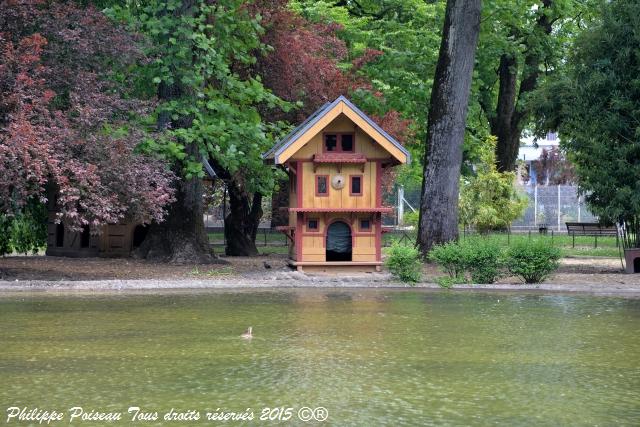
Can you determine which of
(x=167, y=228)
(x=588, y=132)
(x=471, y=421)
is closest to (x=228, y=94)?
(x=167, y=228)

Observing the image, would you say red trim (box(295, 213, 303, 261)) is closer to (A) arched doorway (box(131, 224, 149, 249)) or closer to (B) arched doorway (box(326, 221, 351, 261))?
(B) arched doorway (box(326, 221, 351, 261))

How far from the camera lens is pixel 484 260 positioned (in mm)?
25469

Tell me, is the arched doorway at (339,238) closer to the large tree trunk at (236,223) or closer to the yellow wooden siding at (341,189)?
the yellow wooden siding at (341,189)

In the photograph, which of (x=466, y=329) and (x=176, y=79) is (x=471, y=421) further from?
(x=176, y=79)

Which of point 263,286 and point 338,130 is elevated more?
point 338,130

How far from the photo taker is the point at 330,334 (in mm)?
15641

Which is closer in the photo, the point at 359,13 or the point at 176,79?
the point at 176,79

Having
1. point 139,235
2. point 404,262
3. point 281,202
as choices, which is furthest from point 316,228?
point 281,202

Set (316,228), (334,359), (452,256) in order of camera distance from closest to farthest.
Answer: (334,359), (452,256), (316,228)

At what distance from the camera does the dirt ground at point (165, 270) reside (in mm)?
26188

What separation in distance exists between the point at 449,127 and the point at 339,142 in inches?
186

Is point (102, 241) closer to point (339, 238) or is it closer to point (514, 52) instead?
point (339, 238)

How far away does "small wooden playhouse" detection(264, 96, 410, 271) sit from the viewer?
1117 inches

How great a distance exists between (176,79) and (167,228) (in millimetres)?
4684
